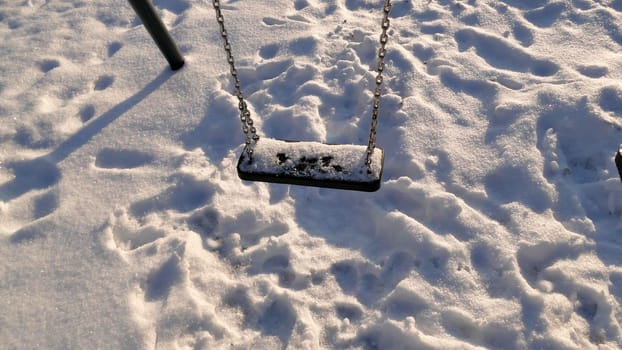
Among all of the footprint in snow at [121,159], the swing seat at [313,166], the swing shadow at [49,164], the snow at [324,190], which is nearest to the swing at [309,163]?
the swing seat at [313,166]

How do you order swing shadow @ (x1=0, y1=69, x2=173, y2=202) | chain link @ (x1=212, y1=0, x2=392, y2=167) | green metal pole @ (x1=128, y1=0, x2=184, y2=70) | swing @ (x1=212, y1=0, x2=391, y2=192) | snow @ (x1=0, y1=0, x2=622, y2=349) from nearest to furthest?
1. chain link @ (x1=212, y1=0, x2=392, y2=167)
2. swing @ (x1=212, y1=0, x2=391, y2=192)
3. snow @ (x1=0, y1=0, x2=622, y2=349)
4. swing shadow @ (x1=0, y1=69, x2=173, y2=202)
5. green metal pole @ (x1=128, y1=0, x2=184, y2=70)

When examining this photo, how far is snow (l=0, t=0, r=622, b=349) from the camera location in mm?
1978

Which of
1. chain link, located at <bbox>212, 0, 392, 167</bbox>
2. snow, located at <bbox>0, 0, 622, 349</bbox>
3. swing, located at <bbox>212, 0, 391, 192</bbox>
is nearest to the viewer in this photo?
chain link, located at <bbox>212, 0, 392, 167</bbox>

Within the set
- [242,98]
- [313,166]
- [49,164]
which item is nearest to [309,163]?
[313,166]

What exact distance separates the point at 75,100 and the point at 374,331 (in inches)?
104

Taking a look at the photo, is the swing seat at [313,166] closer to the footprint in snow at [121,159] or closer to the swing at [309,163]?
the swing at [309,163]

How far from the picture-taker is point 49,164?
8.73 feet

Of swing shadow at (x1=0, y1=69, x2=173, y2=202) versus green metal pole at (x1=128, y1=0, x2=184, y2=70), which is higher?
green metal pole at (x1=128, y1=0, x2=184, y2=70)

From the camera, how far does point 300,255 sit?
7.16 ft

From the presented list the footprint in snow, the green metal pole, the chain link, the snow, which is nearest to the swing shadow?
the snow

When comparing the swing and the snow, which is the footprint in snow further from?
the swing

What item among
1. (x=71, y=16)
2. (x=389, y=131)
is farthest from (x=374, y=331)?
(x=71, y=16)

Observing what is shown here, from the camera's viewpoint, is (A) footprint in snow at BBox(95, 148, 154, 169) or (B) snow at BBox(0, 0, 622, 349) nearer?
(B) snow at BBox(0, 0, 622, 349)

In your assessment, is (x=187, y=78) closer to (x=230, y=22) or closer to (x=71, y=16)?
(x=230, y=22)
